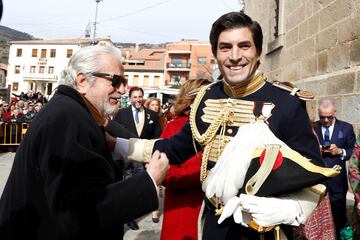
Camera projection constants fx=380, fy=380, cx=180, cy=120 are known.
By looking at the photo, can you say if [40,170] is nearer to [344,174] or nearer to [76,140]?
[76,140]

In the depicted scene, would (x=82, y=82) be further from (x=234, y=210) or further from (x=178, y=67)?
(x=178, y=67)

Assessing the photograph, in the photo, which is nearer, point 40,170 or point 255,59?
point 40,170

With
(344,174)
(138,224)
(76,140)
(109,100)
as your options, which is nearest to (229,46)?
(109,100)

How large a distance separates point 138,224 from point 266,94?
406 centimetres

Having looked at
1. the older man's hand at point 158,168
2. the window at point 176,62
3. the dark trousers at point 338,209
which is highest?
the window at point 176,62

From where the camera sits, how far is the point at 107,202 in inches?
60.0

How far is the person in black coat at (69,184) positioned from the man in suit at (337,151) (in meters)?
3.53

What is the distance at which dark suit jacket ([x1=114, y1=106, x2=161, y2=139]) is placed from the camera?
6446mm

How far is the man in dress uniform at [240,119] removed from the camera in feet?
5.41

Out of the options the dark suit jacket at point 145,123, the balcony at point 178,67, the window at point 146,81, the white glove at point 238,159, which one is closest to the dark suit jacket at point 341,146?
the dark suit jacket at point 145,123

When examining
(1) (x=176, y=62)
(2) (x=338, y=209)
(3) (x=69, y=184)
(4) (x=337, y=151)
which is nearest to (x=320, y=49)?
(4) (x=337, y=151)

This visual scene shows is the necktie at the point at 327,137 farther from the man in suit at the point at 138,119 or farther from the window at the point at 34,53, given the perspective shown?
the window at the point at 34,53

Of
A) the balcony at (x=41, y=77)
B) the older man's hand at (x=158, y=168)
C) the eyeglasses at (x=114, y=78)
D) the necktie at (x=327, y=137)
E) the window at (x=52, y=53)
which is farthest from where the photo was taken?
the window at (x=52, y=53)

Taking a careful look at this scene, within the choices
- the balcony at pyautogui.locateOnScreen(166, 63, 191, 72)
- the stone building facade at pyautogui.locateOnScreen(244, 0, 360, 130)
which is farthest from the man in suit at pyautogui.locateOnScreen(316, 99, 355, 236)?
the balcony at pyautogui.locateOnScreen(166, 63, 191, 72)
